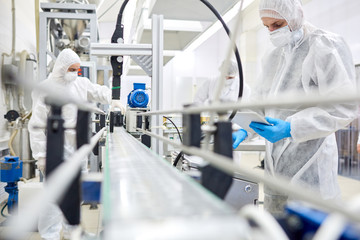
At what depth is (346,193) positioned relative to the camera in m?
3.25

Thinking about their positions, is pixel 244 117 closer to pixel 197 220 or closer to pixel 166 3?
pixel 197 220

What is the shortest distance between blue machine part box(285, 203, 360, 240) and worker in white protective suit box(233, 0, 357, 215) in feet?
2.58

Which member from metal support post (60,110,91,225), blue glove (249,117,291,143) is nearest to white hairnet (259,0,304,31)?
blue glove (249,117,291,143)

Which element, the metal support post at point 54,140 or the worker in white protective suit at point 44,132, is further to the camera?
the worker in white protective suit at point 44,132

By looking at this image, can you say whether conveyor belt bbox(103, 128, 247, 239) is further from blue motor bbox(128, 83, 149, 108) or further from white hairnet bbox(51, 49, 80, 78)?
white hairnet bbox(51, 49, 80, 78)

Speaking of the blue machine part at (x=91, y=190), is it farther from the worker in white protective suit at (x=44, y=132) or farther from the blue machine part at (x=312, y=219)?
the worker in white protective suit at (x=44, y=132)

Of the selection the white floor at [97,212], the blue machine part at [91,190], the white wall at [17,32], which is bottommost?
the white floor at [97,212]

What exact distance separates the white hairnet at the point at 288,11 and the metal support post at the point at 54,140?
1.10 m

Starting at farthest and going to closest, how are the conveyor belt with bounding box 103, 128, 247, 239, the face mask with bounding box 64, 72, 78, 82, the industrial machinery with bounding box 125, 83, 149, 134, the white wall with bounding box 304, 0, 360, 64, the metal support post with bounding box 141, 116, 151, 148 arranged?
the white wall with bounding box 304, 0, 360, 64 → the face mask with bounding box 64, 72, 78, 82 → the industrial machinery with bounding box 125, 83, 149, 134 → the metal support post with bounding box 141, 116, 151, 148 → the conveyor belt with bounding box 103, 128, 247, 239

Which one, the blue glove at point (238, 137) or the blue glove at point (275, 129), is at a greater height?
the blue glove at point (275, 129)

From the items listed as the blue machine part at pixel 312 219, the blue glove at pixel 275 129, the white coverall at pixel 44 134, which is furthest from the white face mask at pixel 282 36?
the white coverall at pixel 44 134

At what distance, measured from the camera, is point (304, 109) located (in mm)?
1189

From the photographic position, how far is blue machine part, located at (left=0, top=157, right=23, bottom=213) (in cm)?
219

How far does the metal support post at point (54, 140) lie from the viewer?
0.48 m
